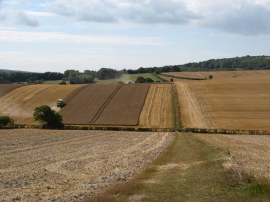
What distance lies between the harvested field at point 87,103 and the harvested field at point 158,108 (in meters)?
11.0

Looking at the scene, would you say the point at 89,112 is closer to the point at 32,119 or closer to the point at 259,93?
the point at 32,119

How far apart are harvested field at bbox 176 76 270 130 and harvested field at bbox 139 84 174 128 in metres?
3.07

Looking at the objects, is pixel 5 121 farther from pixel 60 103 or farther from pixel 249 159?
pixel 249 159

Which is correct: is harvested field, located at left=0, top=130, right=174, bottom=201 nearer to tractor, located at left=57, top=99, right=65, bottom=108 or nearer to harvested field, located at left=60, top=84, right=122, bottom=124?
harvested field, located at left=60, top=84, right=122, bottom=124

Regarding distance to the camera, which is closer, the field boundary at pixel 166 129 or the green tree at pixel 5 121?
the field boundary at pixel 166 129

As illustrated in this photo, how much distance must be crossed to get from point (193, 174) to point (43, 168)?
12.2 meters

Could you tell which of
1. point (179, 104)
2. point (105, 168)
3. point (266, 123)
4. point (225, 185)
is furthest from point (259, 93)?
point (225, 185)

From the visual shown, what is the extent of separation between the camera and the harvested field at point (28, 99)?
108825 millimetres

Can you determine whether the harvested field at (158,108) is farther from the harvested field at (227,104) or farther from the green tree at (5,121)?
the green tree at (5,121)

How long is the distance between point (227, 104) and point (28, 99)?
5445cm

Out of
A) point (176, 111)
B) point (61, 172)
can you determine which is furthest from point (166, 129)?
point (61, 172)

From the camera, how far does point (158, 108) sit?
108m

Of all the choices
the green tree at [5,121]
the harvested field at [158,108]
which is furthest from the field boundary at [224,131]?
the green tree at [5,121]

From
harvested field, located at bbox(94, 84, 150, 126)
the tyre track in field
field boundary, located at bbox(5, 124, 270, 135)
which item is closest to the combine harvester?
the tyre track in field
